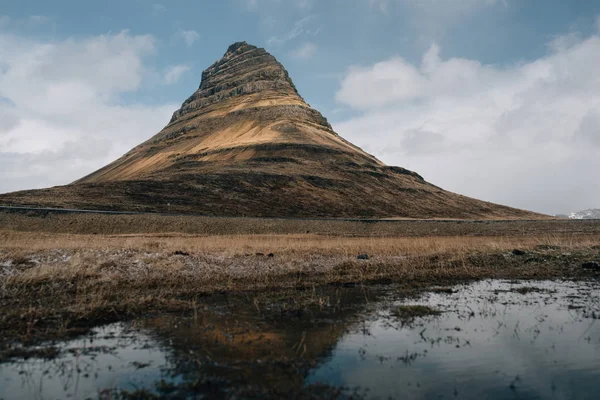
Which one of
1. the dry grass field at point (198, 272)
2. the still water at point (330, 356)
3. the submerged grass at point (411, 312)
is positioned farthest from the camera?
the dry grass field at point (198, 272)

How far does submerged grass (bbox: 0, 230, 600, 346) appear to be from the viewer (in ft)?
44.2

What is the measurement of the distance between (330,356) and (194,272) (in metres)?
11.5

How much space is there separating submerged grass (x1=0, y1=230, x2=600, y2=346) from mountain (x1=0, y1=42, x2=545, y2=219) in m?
39.2

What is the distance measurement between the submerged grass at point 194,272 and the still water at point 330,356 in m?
1.81

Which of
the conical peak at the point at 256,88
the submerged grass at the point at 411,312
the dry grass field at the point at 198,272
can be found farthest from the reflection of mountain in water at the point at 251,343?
the conical peak at the point at 256,88

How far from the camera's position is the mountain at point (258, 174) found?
70.2 metres

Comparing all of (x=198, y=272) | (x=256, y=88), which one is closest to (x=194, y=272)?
(x=198, y=272)

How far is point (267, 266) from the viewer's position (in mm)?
22016

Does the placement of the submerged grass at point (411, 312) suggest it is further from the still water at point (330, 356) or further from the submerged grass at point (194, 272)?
the submerged grass at point (194, 272)

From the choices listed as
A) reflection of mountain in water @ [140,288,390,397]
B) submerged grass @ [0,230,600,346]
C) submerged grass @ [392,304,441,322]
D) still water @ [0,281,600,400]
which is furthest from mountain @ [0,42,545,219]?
submerged grass @ [392,304,441,322]

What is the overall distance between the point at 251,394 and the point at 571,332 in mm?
9334

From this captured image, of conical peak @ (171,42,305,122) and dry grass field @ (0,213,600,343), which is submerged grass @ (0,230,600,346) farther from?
conical peak @ (171,42,305,122)

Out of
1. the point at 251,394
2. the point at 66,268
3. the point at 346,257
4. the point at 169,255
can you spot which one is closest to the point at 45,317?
the point at 66,268

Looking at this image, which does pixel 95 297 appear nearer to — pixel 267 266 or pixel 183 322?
pixel 183 322
